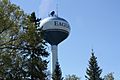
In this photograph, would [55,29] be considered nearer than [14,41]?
No

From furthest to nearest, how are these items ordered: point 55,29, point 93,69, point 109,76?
point 55,29 < point 109,76 < point 93,69

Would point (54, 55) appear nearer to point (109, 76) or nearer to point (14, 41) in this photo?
point (109, 76)

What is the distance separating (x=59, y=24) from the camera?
125375mm

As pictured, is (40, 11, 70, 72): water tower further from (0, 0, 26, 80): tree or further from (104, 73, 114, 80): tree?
(0, 0, 26, 80): tree

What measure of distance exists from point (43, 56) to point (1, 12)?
1056 cm

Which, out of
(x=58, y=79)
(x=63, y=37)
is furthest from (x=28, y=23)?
(x=63, y=37)

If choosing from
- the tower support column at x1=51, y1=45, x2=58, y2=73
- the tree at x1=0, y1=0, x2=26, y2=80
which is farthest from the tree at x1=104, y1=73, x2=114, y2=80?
the tree at x1=0, y1=0, x2=26, y2=80

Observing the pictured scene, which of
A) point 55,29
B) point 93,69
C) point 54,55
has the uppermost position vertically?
point 55,29

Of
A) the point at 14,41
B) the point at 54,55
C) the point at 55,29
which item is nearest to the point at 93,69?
the point at 14,41

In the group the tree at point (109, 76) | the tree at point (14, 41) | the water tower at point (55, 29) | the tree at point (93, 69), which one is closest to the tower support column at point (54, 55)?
the water tower at point (55, 29)

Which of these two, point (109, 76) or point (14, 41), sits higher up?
point (109, 76)

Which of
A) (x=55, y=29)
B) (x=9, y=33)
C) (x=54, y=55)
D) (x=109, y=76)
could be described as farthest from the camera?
(x=54, y=55)

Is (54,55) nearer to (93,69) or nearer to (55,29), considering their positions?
(55,29)

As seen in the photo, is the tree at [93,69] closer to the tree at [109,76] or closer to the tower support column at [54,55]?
the tree at [109,76]
